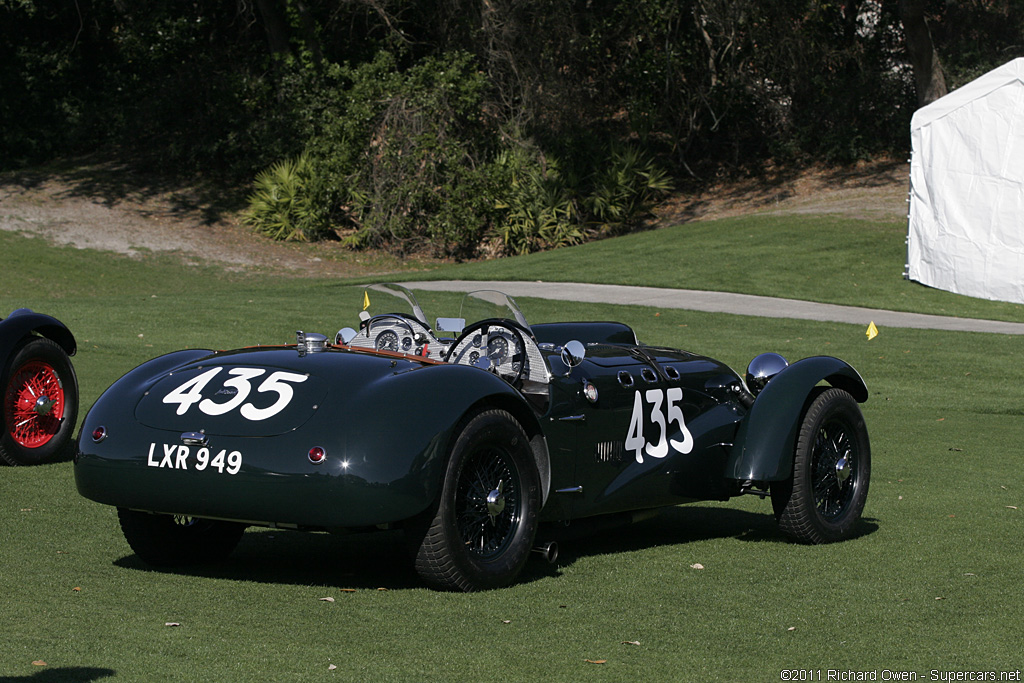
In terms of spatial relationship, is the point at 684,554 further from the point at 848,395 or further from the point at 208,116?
the point at 208,116

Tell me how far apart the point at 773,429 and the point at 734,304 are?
692 inches

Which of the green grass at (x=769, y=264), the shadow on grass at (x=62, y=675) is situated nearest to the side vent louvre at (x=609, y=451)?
the shadow on grass at (x=62, y=675)

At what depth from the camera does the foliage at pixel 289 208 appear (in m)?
36.1

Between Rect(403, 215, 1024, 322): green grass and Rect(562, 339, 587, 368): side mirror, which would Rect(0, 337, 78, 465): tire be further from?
Rect(403, 215, 1024, 322): green grass

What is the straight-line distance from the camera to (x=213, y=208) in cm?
3803

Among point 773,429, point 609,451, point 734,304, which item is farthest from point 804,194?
point 609,451

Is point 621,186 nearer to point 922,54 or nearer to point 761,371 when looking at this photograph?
point 922,54

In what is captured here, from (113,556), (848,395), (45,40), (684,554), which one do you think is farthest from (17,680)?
(45,40)

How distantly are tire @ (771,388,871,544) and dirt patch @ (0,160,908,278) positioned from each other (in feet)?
86.7

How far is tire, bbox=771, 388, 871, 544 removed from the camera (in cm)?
633

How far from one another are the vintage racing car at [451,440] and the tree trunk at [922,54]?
3201 cm

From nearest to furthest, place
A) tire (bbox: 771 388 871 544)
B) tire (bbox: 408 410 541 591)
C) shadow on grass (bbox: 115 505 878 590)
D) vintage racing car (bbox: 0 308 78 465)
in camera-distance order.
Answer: tire (bbox: 408 410 541 591) → shadow on grass (bbox: 115 505 878 590) → tire (bbox: 771 388 871 544) → vintage racing car (bbox: 0 308 78 465)

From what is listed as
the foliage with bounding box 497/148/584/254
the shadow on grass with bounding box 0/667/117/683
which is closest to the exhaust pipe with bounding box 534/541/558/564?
the shadow on grass with bounding box 0/667/117/683

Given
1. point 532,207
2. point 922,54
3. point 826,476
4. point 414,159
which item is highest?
point 922,54
